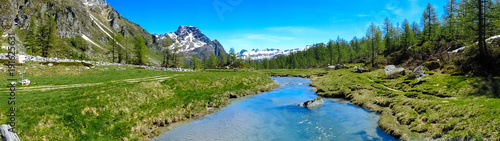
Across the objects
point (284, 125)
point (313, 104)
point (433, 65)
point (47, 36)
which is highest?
point (47, 36)

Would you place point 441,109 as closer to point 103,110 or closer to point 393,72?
point 393,72

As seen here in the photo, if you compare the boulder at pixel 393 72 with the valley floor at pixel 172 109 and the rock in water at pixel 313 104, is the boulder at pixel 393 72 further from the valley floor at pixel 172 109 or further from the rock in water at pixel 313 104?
the rock in water at pixel 313 104

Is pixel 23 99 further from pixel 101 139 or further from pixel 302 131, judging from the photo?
pixel 302 131

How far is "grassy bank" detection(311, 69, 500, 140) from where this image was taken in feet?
49.4

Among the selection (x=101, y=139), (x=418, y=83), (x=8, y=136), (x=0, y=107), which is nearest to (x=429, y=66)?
(x=418, y=83)

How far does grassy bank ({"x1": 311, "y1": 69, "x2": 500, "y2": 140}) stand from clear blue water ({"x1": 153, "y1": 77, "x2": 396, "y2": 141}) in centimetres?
181

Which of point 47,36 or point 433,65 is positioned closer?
point 433,65

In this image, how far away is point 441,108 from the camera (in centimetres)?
1942

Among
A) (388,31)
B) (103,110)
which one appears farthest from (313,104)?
(388,31)

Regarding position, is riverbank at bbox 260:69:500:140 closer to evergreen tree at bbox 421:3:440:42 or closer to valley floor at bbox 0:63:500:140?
valley floor at bbox 0:63:500:140

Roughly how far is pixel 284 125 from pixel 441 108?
14292mm

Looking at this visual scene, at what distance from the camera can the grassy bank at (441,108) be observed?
15.1 meters

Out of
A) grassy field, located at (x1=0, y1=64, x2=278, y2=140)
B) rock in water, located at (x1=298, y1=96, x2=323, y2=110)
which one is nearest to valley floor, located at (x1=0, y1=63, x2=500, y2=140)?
grassy field, located at (x1=0, y1=64, x2=278, y2=140)

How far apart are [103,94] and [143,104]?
4166mm
